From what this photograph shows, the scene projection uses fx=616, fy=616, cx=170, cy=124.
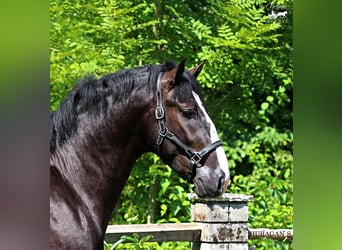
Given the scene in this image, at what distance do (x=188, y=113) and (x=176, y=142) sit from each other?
13 centimetres

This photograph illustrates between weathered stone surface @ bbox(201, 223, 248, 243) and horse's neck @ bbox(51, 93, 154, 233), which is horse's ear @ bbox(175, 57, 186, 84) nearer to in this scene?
horse's neck @ bbox(51, 93, 154, 233)

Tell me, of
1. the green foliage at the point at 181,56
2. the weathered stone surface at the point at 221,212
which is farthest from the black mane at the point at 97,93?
the green foliage at the point at 181,56

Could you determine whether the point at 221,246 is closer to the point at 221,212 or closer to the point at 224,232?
the point at 224,232

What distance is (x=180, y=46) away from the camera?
5.26 m

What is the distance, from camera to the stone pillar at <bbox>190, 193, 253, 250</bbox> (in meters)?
3.70

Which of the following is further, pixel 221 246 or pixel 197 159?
pixel 221 246

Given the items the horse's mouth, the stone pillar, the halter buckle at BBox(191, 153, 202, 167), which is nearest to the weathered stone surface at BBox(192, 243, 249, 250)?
the stone pillar

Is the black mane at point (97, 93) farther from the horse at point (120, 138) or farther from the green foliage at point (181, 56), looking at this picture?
the green foliage at point (181, 56)

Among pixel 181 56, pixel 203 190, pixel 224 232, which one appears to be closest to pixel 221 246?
pixel 224 232

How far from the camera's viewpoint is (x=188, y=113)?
239cm

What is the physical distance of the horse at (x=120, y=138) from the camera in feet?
7.18
